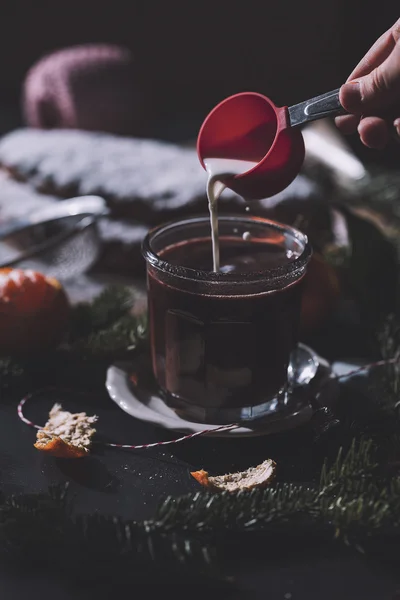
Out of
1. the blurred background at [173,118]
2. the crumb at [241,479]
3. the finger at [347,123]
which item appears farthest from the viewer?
the blurred background at [173,118]

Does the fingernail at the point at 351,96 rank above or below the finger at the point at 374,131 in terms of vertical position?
above

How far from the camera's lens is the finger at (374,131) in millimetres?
707

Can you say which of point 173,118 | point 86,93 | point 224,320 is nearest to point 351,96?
point 224,320

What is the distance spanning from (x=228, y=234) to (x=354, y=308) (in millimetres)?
272

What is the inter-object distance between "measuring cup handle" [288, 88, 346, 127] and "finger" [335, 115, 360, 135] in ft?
0.30

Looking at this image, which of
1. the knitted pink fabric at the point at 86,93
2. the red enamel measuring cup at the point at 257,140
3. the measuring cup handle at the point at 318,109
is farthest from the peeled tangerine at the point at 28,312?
the knitted pink fabric at the point at 86,93

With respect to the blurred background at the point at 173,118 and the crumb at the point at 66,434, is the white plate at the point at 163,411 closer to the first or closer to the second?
the crumb at the point at 66,434

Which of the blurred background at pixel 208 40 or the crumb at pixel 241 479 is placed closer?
the crumb at pixel 241 479

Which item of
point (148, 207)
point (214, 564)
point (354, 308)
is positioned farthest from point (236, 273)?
point (148, 207)

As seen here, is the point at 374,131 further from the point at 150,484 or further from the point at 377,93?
the point at 150,484

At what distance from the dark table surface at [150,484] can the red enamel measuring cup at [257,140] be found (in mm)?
247

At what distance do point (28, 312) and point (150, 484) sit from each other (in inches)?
10.7

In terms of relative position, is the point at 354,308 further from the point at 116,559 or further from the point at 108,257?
the point at 116,559

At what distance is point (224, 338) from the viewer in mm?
721
